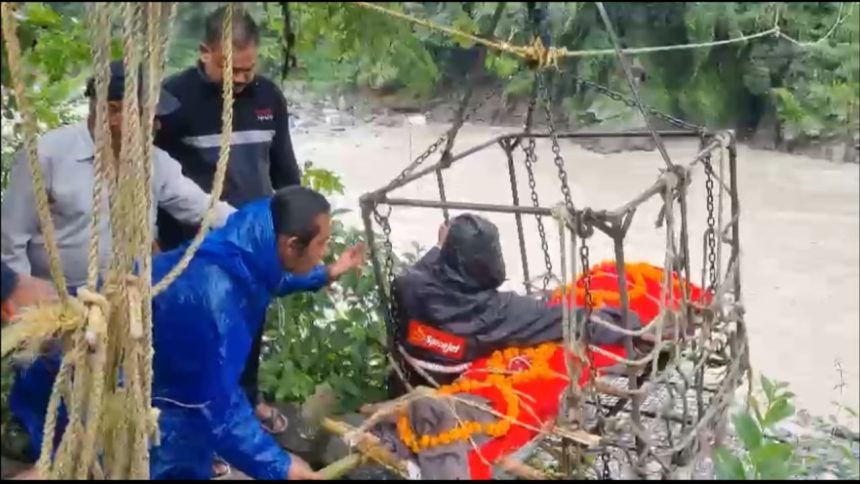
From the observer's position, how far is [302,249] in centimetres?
222

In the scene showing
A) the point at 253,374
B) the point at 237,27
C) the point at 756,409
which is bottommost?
the point at 253,374

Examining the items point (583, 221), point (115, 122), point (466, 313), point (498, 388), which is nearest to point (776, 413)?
point (583, 221)

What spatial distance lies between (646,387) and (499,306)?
1.47 feet

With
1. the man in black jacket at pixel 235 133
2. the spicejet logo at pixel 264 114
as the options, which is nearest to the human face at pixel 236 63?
the man in black jacket at pixel 235 133

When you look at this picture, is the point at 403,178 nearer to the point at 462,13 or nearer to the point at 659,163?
the point at 462,13

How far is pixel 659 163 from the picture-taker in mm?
9250

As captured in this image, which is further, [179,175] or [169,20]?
[179,175]

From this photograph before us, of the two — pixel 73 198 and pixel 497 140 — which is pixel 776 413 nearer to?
pixel 73 198

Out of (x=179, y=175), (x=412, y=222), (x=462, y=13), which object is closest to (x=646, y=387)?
(x=462, y=13)

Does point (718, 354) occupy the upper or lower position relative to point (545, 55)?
lower

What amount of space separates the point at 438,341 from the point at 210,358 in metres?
0.86

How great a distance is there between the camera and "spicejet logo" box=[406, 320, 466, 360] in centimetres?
278

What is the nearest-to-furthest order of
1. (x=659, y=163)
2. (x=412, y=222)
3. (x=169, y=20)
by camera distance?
1. (x=169, y=20)
2. (x=412, y=222)
3. (x=659, y=163)

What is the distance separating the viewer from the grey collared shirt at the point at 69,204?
1.61m
